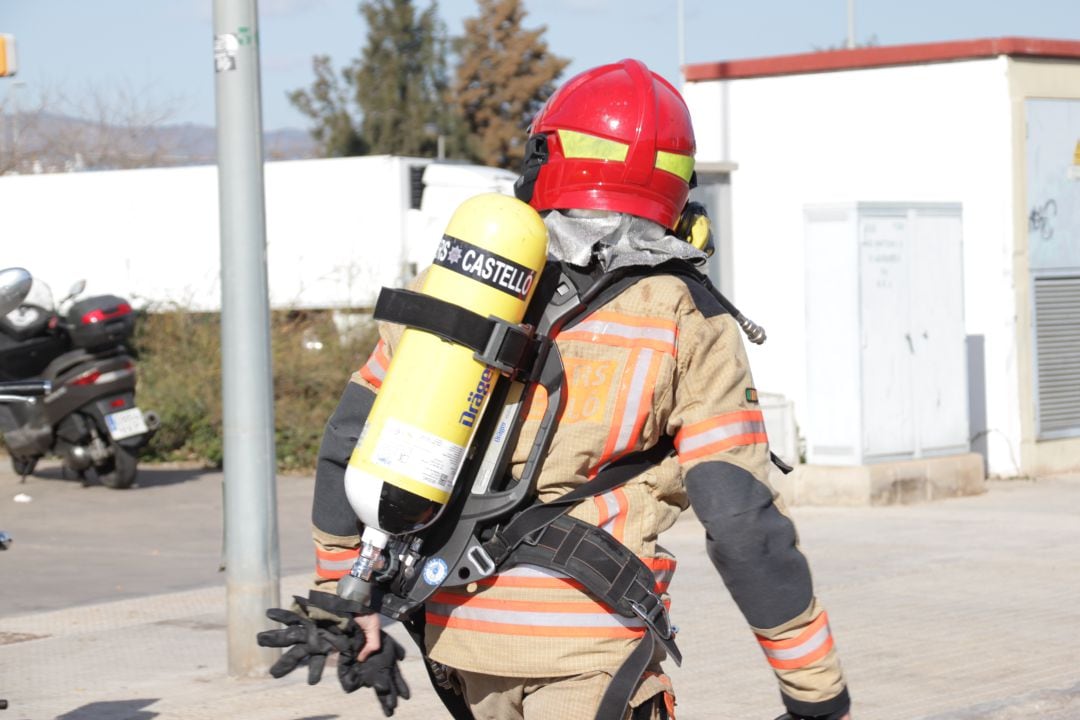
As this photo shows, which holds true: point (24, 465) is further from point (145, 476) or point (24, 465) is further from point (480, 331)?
point (480, 331)

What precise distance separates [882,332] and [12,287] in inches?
336

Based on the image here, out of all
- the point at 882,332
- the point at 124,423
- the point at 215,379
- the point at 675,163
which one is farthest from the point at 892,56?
the point at 675,163

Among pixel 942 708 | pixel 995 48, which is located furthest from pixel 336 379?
pixel 942 708

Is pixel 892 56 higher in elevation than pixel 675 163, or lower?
higher

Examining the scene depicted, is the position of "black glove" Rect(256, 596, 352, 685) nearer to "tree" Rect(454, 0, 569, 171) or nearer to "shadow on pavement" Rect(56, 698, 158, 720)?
"shadow on pavement" Rect(56, 698, 158, 720)

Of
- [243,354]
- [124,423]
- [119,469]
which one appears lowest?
[119,469]

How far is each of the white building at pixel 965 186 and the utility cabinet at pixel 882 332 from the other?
0.90 meters

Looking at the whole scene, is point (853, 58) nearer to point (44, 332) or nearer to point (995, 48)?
point (995, 48)

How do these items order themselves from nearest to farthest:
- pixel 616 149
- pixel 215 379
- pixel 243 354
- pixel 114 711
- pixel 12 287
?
pixel 616 149, pixel 12 287, pixel 114 711, pixel 243 354, pixel 215 379

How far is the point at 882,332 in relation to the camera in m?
12.0

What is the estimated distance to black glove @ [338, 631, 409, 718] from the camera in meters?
2.94

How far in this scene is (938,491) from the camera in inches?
482

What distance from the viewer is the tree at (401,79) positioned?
43625mm

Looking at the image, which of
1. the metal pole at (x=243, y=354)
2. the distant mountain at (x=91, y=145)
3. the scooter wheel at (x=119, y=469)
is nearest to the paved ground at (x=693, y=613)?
the scooter wheel at (x=119, y=469)
